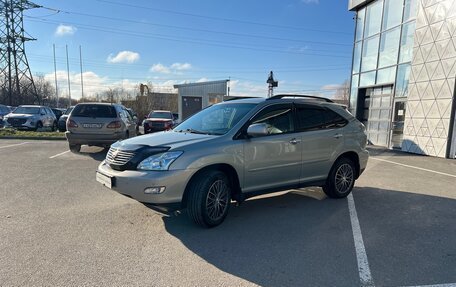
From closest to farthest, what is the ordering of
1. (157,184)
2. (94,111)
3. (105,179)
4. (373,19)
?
1. (157,184)
2. (105,179)
3. (94,111)
4. (373,19)

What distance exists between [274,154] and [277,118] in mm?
634

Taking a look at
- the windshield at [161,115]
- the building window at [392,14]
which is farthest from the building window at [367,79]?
the windshield at [161,115]

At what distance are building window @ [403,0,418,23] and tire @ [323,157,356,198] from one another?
12.0 m

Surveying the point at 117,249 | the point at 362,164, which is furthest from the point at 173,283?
the point at 362,164

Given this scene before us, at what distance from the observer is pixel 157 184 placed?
3.98 metres

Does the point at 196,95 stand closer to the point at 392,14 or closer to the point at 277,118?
the point at 392,14

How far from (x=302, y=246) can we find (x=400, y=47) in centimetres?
1474

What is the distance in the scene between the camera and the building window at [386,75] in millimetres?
15758

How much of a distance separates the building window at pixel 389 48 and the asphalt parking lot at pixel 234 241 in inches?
438

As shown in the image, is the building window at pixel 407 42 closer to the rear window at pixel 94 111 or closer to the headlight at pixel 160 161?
the rear window at pixel 94 111

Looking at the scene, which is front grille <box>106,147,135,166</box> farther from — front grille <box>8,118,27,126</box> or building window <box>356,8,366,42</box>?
building window <box>356,8,366,42</box>

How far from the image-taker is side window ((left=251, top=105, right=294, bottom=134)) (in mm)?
5016

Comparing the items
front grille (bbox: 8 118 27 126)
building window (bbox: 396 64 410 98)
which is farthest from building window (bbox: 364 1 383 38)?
front grille (bbox: 8 118 27 126)

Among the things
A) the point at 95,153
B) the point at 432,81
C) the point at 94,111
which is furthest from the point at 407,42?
the point at 95,153
